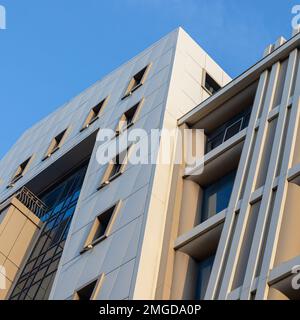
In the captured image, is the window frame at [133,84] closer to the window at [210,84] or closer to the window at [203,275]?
the window at [210,84]

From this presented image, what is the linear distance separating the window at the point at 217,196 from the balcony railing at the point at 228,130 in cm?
227

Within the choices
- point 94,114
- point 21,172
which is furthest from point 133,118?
point 21,172

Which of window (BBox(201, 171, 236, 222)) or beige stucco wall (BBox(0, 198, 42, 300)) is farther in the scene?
beige stucco wall (BBox(0, 198, 42, 300))

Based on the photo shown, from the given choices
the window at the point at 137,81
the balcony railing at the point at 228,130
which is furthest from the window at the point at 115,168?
the window at the point at 137,81

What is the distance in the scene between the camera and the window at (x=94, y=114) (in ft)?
121

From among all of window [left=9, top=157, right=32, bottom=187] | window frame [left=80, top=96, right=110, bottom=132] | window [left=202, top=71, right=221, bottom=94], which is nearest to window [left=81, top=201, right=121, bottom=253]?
window [left=202, top=71, right=221, bottom=94]

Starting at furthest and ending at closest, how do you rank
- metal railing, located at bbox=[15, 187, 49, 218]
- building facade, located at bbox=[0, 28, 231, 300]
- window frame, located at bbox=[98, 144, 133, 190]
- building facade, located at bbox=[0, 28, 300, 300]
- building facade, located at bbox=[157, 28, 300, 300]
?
metal railing, located at bbox=[15, 187, 49, 218]
window frame, located at bbox=[98, 144, 133, 190]
building facade, located at bbox=[0, 28, 231, 300]
building facade, located at bbox=[0, 28, 300, 300]
building facade, located at bbox=[157, 28, 300, 300]

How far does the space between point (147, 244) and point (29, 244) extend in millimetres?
12289

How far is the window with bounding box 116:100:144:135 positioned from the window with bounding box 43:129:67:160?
7.18m

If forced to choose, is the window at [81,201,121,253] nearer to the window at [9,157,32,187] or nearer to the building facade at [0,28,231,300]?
the building facade at [0,28,231,300]

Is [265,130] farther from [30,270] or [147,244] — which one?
[30,270]

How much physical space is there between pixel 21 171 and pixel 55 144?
110 inches

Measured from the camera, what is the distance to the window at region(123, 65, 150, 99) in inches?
1371

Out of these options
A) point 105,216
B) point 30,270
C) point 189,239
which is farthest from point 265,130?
point 30,270
